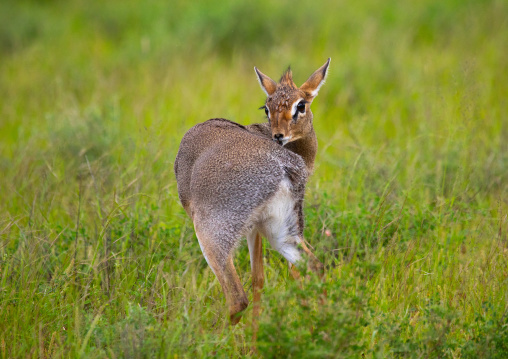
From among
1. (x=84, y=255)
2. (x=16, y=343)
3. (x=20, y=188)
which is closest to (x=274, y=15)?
(x=20, y=188)

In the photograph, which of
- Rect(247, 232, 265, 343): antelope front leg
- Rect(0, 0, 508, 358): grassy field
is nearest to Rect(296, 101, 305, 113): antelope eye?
Rect(0, 0, 508, 358): grassy field

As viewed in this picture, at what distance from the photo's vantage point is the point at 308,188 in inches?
187

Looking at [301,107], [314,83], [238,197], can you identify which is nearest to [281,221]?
[238,197]

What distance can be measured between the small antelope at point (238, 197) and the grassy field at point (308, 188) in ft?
0.74

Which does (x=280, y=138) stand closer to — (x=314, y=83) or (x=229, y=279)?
(x=314, y=83)

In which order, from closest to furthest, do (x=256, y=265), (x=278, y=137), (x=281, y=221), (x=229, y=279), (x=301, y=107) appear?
(x=229, y=279) < (x=281, y=221) < (x=256, y=265) < (x=278, y=137) < (x=301, y=107)

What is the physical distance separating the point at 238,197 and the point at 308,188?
4.70 ft

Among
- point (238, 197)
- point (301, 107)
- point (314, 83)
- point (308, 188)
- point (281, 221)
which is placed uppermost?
point (314, 83)

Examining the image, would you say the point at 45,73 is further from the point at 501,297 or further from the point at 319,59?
the point at 501,297

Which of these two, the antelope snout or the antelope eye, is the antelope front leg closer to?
the antelope snout

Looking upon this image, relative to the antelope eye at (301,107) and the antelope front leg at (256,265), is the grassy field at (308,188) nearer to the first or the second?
the antelope front leg at (256,265)

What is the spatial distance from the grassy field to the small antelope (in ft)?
0.74

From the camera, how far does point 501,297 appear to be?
3.81 m

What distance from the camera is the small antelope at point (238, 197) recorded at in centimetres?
338
